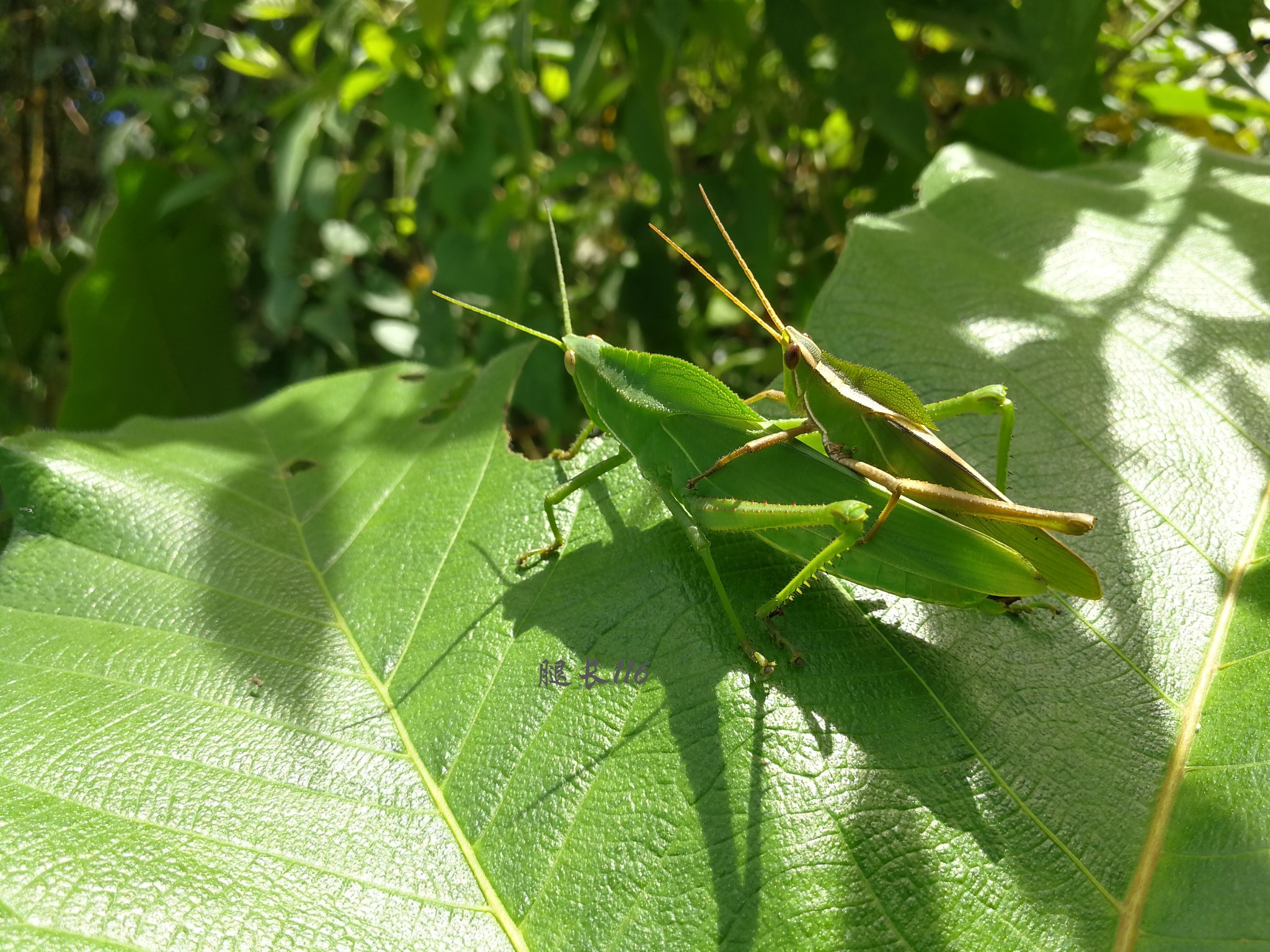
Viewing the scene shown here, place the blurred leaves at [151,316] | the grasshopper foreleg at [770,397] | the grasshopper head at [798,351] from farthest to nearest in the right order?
the blurred leaves at [151,316] < the grasshopper foreleg at [770,397] < the grasshopper head at [798,351]

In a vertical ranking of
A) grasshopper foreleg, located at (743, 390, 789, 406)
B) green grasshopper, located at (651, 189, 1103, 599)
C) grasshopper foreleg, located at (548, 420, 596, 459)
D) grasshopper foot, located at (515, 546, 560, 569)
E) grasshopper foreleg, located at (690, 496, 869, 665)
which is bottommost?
grasshopper foot, located at (515, 546, 560, 569)

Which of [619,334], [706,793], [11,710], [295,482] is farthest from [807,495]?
[619,334]

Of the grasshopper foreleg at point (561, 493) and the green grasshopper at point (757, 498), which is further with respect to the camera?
the grasshopper foreleg at point (561, 493)

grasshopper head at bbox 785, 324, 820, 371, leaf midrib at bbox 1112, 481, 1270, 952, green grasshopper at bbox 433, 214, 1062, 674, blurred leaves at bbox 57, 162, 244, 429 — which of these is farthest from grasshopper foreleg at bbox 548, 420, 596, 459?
blurred leaves at bbox 57, 162, 244, 429

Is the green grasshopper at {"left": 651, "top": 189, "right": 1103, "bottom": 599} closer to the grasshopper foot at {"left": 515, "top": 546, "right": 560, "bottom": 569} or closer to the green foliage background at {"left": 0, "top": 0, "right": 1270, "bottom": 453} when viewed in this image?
the grasshopper foot at {"left": 515, "top": 546, "right": 560, "bottom": 569}

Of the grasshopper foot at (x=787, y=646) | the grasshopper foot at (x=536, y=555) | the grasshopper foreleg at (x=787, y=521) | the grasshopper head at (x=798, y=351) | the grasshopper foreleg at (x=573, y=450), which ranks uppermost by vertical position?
the grasshopper head at (x=798, y=351)

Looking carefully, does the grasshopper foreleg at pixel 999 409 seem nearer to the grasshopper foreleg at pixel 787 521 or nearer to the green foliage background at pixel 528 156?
the grasshopper foreleg at pixel 787 521

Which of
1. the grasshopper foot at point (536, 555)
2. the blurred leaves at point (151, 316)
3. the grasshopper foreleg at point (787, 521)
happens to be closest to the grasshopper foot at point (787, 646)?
the grasshopper foreleg at point (787, 521)

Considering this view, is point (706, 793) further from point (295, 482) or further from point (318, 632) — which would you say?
point (295, 482)
